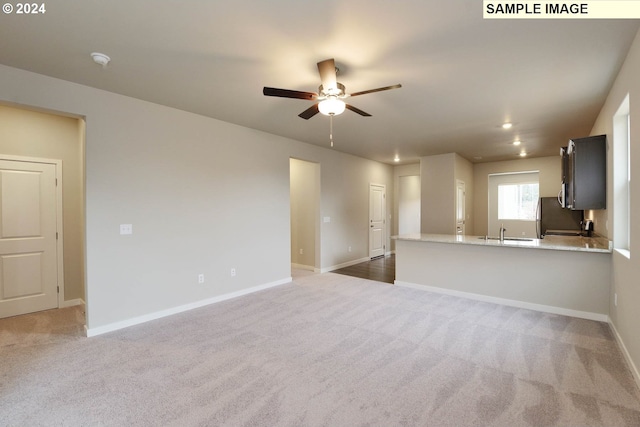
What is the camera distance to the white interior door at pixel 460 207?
263 inches

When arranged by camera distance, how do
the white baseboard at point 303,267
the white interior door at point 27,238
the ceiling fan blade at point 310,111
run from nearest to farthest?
the ceiling fan blade at point 310,111
the white interior door at point 27,238
the white baseboard at point 303,267

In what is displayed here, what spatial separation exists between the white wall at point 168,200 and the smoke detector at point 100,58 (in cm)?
79

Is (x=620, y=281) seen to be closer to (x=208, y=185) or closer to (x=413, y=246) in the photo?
(x=413, y=246)

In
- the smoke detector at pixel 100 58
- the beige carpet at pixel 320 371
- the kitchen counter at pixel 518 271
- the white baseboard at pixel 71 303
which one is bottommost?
the beige carpet at pixel 320 371

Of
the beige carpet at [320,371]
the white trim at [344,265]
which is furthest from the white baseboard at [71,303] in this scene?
the white trim at [344,265]

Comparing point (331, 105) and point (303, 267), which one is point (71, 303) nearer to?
point (303, 267)

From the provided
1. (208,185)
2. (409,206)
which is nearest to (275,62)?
(208,185)

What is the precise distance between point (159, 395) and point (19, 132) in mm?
3911

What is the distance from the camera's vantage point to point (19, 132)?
3.68 meters

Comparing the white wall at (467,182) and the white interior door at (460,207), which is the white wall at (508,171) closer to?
the white wall at (467,182)

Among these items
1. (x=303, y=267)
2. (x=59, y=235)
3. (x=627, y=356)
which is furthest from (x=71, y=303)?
(x=627, y=356)

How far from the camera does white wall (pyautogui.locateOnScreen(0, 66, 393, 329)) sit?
3.11 metres

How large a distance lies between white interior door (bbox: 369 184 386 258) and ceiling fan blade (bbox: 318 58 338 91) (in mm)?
5069

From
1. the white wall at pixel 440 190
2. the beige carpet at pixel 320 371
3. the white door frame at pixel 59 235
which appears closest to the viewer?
the beige carpet at pixel 320 371
